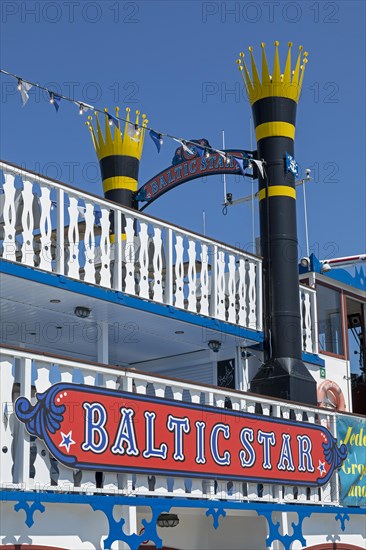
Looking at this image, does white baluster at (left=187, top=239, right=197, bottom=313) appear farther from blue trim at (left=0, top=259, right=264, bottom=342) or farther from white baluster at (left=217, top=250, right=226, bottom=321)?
white baluster at (left=217, top=250, right=226, bottom=321)

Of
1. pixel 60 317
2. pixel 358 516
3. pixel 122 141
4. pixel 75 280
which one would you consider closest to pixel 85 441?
pixel 75 280

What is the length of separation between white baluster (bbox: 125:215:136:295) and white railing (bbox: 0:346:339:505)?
1.74 metres

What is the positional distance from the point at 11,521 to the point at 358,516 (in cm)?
665

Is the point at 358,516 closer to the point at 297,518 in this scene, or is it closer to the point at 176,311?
the point at 297,518

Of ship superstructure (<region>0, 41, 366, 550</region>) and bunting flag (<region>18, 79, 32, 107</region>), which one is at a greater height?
bunting flag (<region>18, 79, 32, 107</region>)

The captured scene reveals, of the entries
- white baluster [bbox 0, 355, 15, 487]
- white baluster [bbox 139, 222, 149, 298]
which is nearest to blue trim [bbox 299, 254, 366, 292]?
white baluster [bbox 139, 222, 149, 298]

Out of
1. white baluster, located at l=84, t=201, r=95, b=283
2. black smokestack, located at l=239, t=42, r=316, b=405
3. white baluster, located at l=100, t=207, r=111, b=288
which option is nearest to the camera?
white baluster, located at l=84, t=201, r=95, b=283

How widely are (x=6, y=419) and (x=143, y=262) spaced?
4081mm

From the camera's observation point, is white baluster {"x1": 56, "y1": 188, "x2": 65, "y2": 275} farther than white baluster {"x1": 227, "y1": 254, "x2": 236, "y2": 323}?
No

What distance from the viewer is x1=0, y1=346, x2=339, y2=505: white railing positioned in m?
8.40

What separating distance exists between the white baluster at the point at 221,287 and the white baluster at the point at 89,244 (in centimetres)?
258

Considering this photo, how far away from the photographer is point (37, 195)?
1067 cm

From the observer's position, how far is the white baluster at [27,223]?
1028 centimetres

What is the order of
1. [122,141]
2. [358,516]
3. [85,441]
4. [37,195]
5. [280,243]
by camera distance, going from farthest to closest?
1. [122,141]
2. [280,243]
3. [358,516]
4. [37,195]
5. [85,441]
